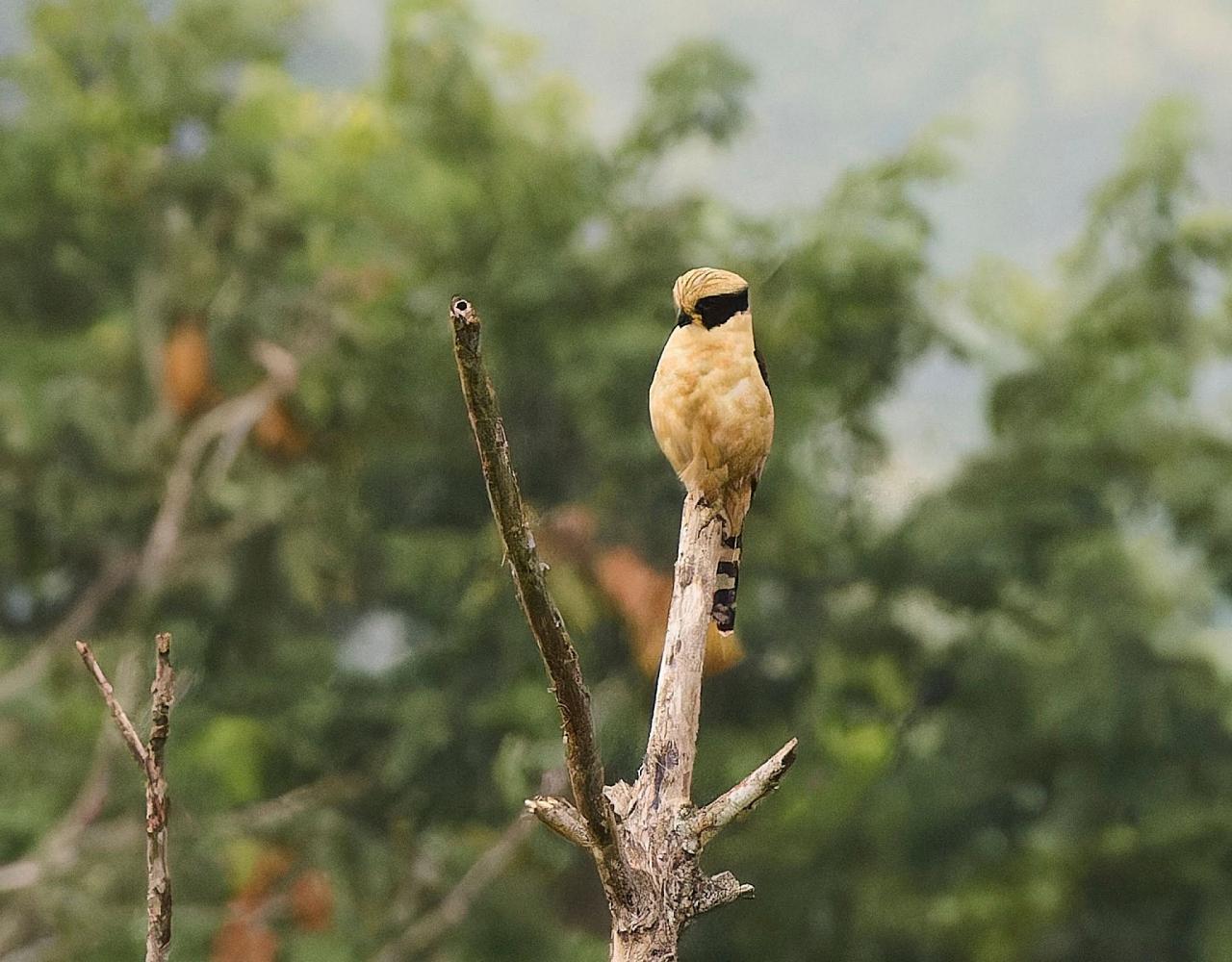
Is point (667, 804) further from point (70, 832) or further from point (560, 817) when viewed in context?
point (70, 832)

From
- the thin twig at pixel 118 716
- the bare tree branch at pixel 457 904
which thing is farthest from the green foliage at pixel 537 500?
the thin twig at pixel 118 716

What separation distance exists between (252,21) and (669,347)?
136 inches

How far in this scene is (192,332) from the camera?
3492 mm

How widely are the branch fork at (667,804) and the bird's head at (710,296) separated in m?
0.10

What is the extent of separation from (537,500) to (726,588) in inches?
95.2

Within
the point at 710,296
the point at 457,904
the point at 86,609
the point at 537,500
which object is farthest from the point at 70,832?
the point at 710,296

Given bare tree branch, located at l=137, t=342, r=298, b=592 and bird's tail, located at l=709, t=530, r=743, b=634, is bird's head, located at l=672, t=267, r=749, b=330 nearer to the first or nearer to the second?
bird's tail, located at l=709, t=530, r=743, b=634

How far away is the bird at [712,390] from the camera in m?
0.59

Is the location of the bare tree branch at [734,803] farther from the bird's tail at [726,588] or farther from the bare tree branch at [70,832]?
the bare tree branch at [70,832]

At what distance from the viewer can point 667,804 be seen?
633mm

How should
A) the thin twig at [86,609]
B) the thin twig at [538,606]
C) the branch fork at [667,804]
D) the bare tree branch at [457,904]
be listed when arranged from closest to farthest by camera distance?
the thin twig at [538,606], the branch fork at [667,804], the bare tree branch at [457,904], the thin twig at [86,609]

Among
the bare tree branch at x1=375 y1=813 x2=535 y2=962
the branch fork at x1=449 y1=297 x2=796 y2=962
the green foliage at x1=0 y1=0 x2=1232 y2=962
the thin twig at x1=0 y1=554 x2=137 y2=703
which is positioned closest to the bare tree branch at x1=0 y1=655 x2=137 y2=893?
the green foliage at x1=0 y1=0 x2=1232 y2=962

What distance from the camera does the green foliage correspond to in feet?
10.4

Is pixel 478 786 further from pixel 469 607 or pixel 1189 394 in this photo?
pixel 1189 394
